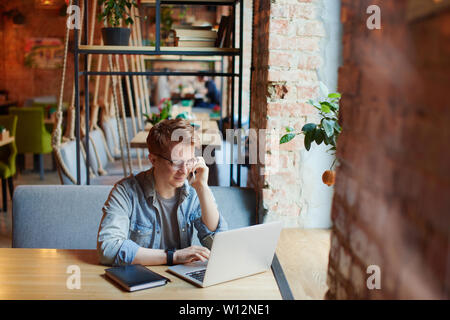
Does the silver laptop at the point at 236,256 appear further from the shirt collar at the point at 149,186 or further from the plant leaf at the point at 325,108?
the plant leaf at the point at 325,108

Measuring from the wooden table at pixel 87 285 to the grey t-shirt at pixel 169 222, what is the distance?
0.29m

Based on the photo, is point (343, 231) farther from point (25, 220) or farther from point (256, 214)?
point (25, 220)

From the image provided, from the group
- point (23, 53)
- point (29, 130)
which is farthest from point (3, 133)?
point (23, 53)

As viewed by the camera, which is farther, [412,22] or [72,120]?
[72,120]

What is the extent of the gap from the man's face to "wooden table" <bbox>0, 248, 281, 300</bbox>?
35 centimetres

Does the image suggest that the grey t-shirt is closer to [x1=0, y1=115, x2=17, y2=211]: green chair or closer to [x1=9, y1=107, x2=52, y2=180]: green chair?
[x1=0, y1=115, x2=17, y2=211]: green chair

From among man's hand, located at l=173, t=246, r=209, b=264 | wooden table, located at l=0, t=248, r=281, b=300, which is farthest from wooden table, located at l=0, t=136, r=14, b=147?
man's hand, located at l=173, t=246, r=209, b=264

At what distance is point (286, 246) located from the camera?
2.45 meters

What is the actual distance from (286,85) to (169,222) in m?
0.94

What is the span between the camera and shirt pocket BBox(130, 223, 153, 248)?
1.95 m

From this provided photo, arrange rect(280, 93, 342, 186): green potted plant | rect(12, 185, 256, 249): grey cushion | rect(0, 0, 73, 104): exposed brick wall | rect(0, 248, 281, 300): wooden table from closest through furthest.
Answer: rect(0, 248, 281, 300): wooden table → rect(280, 93, 342, 186): green potted plant → rect(12, 185, 256, 249): grey cushion → rect(0, 0, 73, 104): exposed brick wall

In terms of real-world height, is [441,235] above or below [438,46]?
below

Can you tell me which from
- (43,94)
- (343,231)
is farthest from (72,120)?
(43,94)

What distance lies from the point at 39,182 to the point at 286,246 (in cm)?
459
